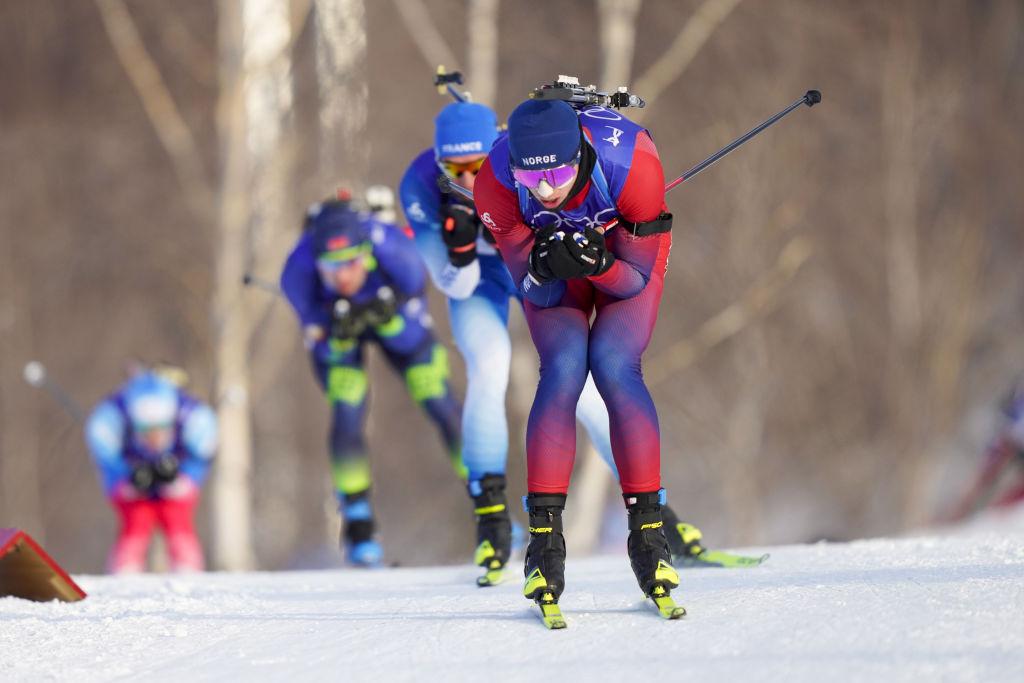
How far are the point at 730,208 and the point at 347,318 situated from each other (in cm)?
706

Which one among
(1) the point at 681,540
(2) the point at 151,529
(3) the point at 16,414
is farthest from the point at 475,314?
(3) the point at 16,414

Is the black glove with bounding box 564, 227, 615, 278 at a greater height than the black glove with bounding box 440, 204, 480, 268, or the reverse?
the black glove with bounding box 440, 204, 480, 268

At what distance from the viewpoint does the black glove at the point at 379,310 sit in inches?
255

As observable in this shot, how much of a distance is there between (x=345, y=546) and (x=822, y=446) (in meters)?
8.87

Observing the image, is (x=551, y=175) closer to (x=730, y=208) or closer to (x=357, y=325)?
(x=357, y=325)

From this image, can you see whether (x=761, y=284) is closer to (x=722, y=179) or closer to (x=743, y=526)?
(x=722, y=179)

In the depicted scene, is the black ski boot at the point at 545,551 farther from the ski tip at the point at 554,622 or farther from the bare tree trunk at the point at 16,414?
the bare tree trunk at the point at 16,414

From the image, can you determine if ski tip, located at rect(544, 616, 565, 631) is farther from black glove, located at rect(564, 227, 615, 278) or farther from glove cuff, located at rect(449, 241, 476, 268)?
glove cuff, located at rect(449, 241, 476, 268)

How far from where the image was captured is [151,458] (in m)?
8.17

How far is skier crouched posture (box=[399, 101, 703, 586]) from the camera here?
14.8ft

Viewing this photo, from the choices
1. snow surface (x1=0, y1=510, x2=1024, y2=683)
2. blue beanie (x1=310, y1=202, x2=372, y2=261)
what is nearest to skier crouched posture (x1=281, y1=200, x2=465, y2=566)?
blue beanie (x1=310, y1=202, x2=372, y2=261)

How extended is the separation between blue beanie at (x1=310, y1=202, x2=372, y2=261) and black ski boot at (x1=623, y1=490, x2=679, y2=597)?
11.5ft

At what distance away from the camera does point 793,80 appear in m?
12.5

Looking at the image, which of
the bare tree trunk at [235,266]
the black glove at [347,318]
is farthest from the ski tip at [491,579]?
the bare tree trunk at [235,266]
